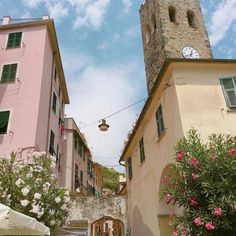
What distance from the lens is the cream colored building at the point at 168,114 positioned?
29.9ft

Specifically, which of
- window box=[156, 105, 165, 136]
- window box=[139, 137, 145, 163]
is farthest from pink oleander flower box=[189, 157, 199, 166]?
window box=[139, 137, 145, 163]

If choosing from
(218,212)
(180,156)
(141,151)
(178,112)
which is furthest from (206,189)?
(141,151)

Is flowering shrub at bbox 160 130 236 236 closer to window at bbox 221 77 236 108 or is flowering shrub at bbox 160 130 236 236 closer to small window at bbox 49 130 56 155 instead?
window at bbox 221 77 236 108

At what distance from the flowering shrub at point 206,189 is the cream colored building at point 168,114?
6.50ft

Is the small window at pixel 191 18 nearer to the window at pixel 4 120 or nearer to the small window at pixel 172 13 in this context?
the small window at pixel 172 13

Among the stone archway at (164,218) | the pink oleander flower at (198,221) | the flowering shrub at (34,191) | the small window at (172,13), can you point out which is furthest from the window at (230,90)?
the small window at (172,13)

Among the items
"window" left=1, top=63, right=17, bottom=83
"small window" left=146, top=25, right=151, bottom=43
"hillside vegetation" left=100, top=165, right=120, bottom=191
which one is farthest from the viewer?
"hillside vegetation" left=100, top=165, right=120, bottom=191

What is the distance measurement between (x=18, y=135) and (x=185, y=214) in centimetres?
996

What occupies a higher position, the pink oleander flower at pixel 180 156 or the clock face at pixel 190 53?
the clock face at pixel 190 53

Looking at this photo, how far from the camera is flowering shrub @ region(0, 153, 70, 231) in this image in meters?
7.56

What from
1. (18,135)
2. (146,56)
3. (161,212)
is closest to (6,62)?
(18,135)

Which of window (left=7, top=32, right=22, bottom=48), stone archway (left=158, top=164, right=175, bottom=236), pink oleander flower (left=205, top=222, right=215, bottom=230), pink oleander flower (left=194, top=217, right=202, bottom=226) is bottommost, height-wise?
pink oleander flower (left=205, top=222, right=215, bottom=230)

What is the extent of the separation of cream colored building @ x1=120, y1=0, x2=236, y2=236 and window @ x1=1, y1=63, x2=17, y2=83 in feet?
24.4

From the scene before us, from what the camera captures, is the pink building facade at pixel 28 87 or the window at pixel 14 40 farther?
the window at pixel 14 40
